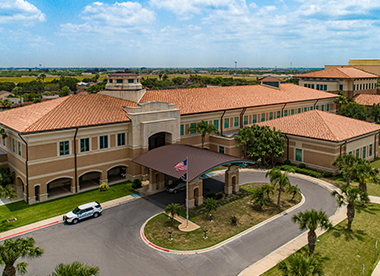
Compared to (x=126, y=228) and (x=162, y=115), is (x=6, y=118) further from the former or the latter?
(x=126, y=228)

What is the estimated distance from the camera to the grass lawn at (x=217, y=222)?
29578 millimetres

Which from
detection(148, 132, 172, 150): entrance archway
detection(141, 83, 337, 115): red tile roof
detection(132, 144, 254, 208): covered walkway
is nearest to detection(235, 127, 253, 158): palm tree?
detection(141, 83, 337, 115): red tile roof

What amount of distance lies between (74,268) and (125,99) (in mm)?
36522

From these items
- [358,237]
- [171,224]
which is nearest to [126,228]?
[171,224]

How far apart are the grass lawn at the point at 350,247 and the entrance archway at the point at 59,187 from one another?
2828 centimetres

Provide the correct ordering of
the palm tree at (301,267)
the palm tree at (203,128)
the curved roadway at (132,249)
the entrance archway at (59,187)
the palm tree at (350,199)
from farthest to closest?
the palm tree at (203,128) → the entrance archway at (59,187) → the palm tree at (350,199) → the curved roadway at (132,249) → the palm tree at (301,267)

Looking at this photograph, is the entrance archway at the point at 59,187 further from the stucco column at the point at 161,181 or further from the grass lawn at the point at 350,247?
the grass lawn at the point at 350,247

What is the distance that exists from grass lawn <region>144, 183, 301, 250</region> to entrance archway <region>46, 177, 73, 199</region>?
48.4ft

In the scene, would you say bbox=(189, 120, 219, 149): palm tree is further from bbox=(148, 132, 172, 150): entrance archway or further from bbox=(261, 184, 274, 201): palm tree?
bbox=(261, 184, 274, 201): palm tree

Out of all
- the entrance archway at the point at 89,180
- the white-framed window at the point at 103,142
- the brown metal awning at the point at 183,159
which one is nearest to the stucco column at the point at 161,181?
the brown metal awning at the point at 183,159

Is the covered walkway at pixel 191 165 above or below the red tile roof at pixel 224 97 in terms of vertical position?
below

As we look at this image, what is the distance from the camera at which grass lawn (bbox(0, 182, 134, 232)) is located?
3409 centimetres

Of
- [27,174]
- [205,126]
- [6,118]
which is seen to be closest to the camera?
[27,174]

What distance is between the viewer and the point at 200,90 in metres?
63.3
